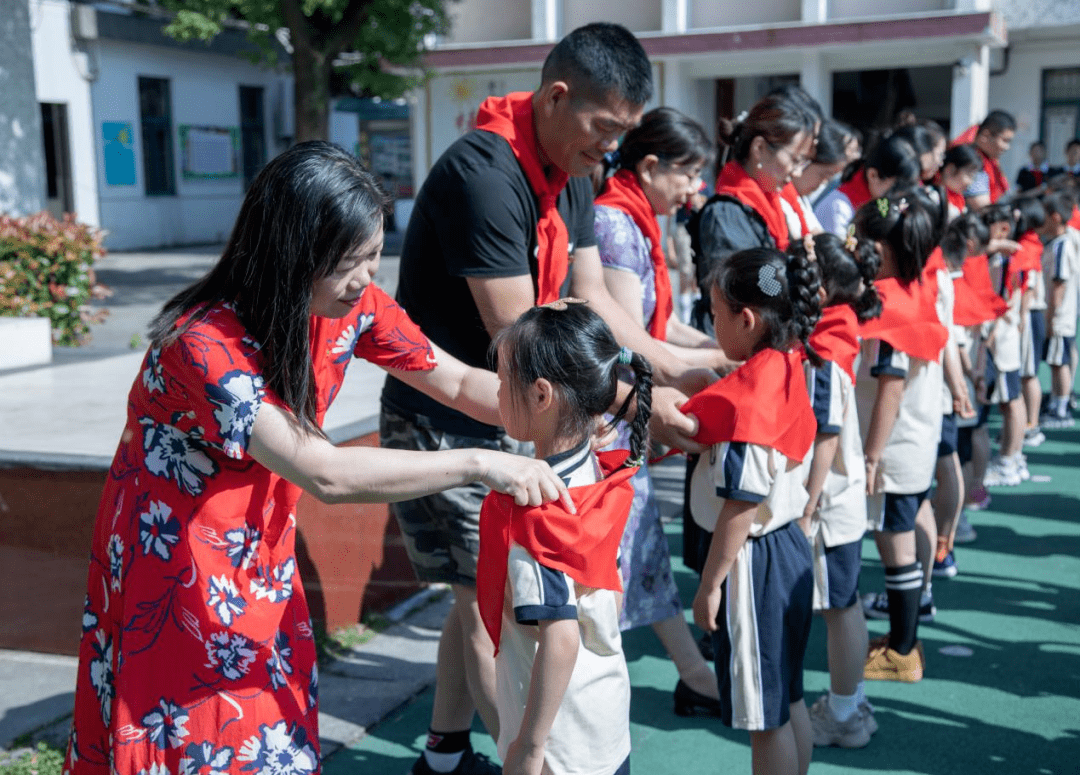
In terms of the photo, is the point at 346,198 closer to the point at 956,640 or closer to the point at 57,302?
the point at 956,640

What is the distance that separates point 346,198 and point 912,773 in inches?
88.9

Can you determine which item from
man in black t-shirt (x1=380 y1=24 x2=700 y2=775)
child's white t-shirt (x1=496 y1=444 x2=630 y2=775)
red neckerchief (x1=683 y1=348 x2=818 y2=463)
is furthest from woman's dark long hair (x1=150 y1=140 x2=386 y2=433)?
red neckerchief (x1=683 y1=348 x2=818 y2=463)

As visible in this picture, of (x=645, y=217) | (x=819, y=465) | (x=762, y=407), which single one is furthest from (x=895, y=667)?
(x=645, y=217)

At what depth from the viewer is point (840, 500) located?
125 inches

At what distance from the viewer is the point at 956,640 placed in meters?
4.03

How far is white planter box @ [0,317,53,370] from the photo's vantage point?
5.86m

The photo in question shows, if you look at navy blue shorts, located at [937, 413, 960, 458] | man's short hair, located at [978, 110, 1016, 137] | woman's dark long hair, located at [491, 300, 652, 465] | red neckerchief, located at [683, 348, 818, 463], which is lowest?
navy blue shorts, located at [937, 413, 960, 458]

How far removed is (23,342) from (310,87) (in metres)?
8.51

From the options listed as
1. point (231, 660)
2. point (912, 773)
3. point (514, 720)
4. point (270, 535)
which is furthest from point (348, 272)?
point (912, 773)

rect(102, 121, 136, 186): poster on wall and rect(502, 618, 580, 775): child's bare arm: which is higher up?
rect(102, 121, 136, 186): poster on wall

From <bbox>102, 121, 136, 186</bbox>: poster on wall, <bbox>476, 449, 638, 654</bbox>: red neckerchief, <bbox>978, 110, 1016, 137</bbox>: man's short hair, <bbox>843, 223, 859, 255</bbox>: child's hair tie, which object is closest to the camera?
<bbox>476, 449, 638, 654</bbox>: red neckerchief

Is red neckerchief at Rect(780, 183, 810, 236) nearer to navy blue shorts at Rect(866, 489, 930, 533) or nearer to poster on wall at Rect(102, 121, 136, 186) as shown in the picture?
navy blue shorts at Rect(866, 489, 930, 533)

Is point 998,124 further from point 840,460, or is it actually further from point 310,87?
point 310,87

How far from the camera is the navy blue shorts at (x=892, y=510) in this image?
3666mm
